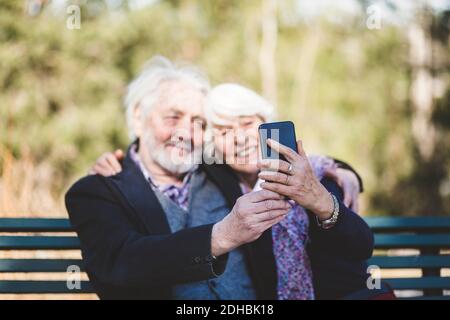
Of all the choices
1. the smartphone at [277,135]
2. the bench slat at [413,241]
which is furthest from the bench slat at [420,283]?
the smartphone at [277,135]

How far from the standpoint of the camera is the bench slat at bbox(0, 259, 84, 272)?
2.46m

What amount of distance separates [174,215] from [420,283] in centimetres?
110

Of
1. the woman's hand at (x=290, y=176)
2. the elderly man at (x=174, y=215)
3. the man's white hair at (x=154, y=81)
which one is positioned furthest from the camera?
the man's white hair at (x=154, y=81)

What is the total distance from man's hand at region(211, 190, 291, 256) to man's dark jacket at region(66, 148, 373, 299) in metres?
0.12

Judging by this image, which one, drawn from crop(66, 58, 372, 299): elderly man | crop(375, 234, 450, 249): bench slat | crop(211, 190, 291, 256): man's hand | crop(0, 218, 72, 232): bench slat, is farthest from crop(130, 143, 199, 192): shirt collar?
crop(375, 234, 450, 249): bench slat

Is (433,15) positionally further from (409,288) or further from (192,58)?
(409,288)

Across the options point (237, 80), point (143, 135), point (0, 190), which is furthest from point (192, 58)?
point (143, 135)

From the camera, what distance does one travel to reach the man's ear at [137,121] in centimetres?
275

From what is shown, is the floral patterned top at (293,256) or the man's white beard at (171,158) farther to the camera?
the man's white beard at (171,158)

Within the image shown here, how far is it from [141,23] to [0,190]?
639 centimetres

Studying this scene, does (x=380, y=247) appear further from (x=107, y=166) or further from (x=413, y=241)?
(x=107, y=166)

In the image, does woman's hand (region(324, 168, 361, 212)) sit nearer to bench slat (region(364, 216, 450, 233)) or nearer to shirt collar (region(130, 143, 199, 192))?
bench slat (region(364, 216, 450, 233))

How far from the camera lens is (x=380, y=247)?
2670mm

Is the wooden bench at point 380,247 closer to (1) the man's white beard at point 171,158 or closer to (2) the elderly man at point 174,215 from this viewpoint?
(2) the elderly man at point 174,215
